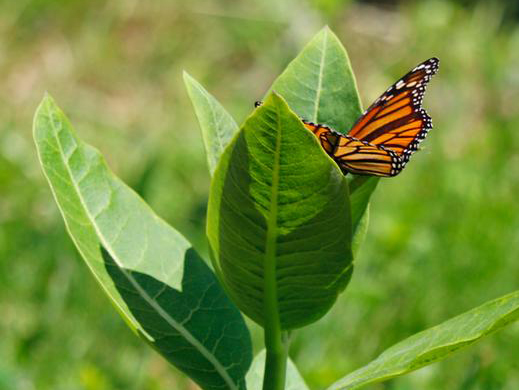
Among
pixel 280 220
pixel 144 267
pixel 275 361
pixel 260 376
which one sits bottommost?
pixel 260 376

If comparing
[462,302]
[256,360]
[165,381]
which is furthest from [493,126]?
[256,360]

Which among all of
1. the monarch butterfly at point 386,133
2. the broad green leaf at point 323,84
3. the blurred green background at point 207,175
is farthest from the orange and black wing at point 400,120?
the blurred green background at point 207,175

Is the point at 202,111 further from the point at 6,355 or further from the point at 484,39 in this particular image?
the point at 484,39

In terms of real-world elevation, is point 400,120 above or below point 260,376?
above

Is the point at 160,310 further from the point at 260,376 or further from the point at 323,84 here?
the point at 323,84

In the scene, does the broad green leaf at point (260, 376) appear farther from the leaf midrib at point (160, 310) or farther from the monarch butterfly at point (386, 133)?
the monarch butterfly at point (386, 133)

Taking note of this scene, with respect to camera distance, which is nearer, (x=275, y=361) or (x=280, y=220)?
(x=280, y=220)

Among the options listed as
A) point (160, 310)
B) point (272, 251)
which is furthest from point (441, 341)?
point (160, 310)
